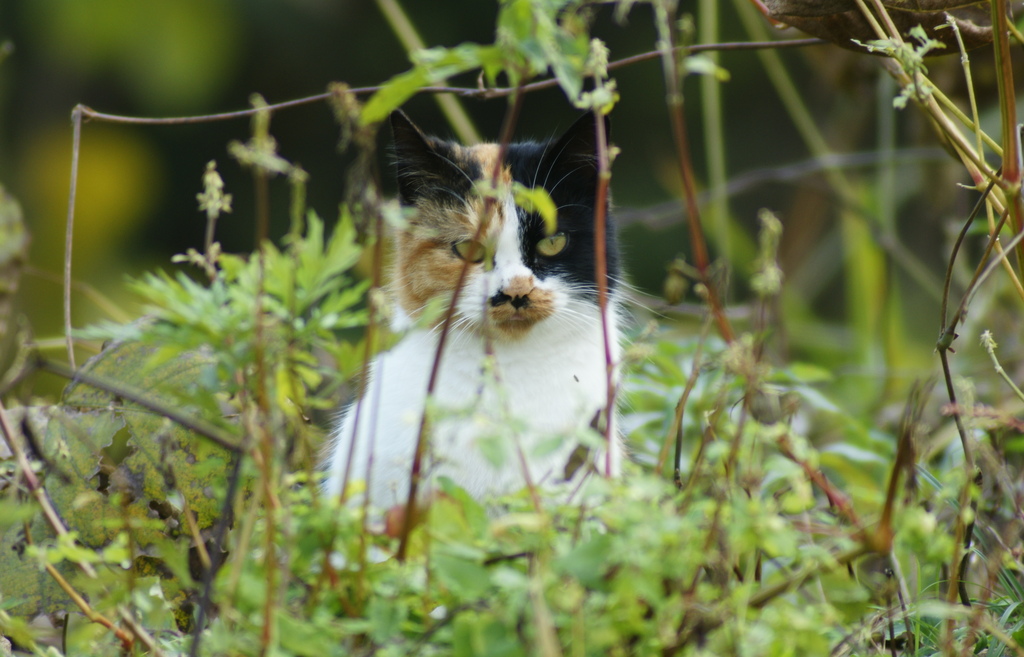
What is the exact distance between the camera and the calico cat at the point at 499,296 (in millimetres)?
1586

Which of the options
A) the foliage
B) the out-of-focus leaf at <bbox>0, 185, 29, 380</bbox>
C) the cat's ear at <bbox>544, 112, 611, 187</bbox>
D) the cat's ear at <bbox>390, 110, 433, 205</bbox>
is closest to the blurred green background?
the cat's ear at <bbox>544, 112, 611, 187</bbox>

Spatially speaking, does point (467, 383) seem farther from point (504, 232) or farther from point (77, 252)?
point (77, 252)

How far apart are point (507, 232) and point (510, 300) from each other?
0.13 meters

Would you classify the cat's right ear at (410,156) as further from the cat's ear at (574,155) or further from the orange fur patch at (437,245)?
the cat's ear at (574,155)

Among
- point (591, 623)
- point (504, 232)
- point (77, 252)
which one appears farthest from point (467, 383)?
point (77, 252)

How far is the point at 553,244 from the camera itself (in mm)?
1751

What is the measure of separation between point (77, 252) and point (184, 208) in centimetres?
125

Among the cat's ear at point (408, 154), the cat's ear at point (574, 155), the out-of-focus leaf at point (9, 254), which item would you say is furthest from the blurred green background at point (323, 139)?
the out-of-focus leaf at point (9, 254)

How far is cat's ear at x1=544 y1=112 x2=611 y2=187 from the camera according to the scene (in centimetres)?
172

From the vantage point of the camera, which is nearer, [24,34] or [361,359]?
[361,359]

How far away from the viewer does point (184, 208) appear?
18.4 feet

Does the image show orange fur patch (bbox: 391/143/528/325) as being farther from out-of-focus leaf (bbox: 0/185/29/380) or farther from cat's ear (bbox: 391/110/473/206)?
out-of-focus leaf (bbox: 0/185/29/380)

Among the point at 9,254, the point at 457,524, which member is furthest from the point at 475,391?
the point at 9,254

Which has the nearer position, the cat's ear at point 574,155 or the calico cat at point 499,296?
the calico cat at point 499,296
